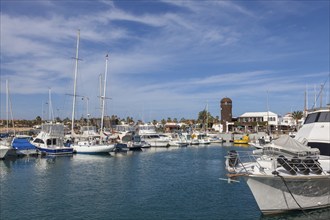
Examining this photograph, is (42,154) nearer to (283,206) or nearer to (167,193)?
(167,193)

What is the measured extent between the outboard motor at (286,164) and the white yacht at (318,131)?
16.8 feet

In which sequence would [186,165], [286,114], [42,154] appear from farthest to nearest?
[286,114], [42,154], [186,165]

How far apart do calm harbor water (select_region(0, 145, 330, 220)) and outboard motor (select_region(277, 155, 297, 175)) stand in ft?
10.6

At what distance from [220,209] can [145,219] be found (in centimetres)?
572

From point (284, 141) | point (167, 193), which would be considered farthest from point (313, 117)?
point (167, 193)

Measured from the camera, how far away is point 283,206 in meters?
21.8

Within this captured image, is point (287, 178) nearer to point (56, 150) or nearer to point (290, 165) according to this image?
point (290, 165)

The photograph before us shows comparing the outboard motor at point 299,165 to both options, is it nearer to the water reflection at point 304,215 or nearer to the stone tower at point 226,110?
the water reflection at point 304,215

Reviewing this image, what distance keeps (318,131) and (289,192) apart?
654 centimetres

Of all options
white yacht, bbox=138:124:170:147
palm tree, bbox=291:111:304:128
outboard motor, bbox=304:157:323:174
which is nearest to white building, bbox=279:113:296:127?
palm tree, bbox=291:111:304:128

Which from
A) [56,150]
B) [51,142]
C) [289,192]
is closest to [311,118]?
[289,192]

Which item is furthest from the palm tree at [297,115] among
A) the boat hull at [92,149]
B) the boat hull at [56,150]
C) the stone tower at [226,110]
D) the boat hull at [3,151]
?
the boat hull at [3,151]

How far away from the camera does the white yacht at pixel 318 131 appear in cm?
2450

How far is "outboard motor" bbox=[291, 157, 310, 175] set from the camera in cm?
2081
